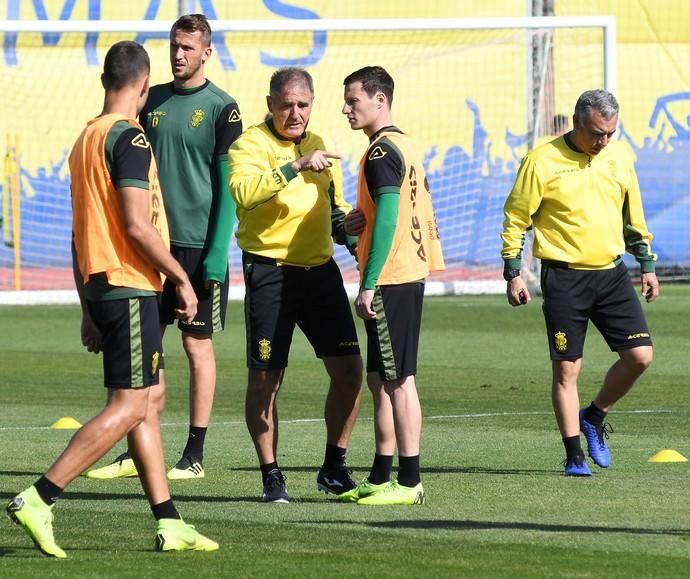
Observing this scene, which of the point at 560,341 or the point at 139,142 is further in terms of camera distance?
the point at 560,341

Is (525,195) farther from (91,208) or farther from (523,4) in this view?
(523,4)

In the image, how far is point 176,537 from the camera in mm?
6660

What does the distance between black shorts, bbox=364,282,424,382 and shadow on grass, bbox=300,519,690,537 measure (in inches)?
31.6

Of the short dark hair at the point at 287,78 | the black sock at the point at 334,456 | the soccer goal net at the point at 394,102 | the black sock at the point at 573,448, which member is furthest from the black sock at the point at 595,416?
the soccer goal net at the point at 394,102

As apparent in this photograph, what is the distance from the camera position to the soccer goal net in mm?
24797

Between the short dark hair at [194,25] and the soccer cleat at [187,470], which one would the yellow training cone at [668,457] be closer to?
the soccer cleat at [187,470]

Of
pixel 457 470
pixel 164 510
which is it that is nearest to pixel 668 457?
pixel 457 470

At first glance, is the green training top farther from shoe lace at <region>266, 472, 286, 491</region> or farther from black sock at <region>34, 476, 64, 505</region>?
black sock at <region>34, 476, 64, 505</region>

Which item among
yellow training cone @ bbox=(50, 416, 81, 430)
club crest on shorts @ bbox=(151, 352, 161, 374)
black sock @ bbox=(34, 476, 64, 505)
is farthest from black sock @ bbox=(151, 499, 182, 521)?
yellow training cone @ bbox=(50, 416, 81, 430)

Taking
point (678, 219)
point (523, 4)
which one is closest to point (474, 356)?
point (678, 219)

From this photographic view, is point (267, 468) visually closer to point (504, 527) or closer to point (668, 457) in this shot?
point (504, 527)

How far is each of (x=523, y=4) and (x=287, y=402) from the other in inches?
686

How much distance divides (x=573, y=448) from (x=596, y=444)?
0.44 metres

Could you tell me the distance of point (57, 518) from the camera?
299 inches
